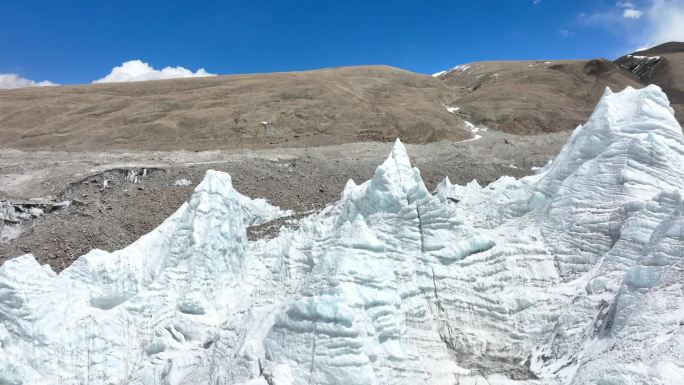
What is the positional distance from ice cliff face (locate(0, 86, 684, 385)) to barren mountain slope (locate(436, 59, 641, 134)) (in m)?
62.0

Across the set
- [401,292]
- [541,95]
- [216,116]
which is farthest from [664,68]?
[401,292]

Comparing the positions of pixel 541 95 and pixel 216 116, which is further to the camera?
pixel 541 95

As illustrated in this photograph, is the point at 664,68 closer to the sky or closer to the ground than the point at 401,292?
closer to the sky

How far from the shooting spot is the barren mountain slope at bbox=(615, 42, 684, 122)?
10600 cm

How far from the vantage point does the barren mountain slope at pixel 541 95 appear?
75000mm

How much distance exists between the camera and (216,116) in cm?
6969

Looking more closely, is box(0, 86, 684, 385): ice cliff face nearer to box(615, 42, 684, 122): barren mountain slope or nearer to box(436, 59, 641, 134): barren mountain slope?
box(436, 59, 641, 134): barren mountain slope

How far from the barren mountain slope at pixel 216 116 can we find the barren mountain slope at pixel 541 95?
6769 millimetres

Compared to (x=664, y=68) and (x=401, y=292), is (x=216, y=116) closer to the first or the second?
(x=401, y=292)

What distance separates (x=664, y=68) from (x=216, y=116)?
10536cm

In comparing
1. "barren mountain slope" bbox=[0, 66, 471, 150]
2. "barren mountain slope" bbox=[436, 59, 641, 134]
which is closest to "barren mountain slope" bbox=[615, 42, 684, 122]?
"barren mountain slope" bbox=[436, 59, 641, 134]

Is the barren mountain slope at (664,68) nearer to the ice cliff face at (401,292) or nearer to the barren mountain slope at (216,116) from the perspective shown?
the barren mountain slope at (216,116)

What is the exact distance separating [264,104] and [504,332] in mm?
68427

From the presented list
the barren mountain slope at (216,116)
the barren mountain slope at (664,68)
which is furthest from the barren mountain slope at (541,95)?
the barren mountain slope at (664,68)
